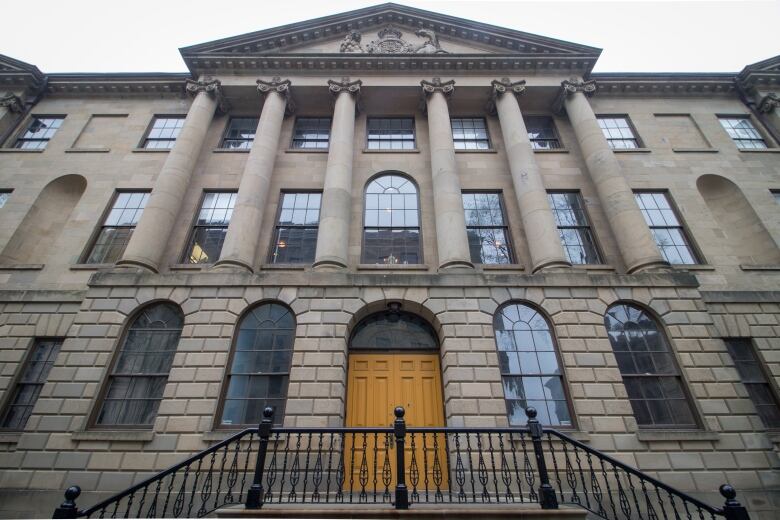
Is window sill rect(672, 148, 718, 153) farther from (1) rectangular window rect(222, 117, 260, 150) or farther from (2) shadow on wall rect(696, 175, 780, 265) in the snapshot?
(1) rectangular window rect(222, 117, 260, 150)

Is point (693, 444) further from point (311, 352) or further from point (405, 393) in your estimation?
point (311, 352)

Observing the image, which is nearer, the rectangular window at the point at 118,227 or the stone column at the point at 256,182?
the stone column at the point at 256,182

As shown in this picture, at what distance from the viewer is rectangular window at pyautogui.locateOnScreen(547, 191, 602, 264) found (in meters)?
12.2

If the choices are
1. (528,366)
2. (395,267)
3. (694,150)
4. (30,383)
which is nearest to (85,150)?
(30,383)

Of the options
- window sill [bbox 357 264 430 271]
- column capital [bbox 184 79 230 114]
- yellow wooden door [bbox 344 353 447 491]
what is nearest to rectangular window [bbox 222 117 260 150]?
column capital [bbox 184 79 230 114]

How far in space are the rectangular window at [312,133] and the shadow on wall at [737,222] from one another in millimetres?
14575

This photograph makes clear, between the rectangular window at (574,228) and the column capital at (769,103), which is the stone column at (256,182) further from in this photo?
the column capital at (769,103)

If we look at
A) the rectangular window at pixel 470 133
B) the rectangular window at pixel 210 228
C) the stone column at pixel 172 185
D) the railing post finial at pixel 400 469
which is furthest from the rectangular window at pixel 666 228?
the stone column at pixel 172 185

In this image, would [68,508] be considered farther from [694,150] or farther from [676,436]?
[694,150]

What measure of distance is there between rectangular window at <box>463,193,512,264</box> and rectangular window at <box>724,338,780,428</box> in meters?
6.74

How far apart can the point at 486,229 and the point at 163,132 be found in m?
13.7

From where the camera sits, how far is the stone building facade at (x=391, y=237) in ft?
28.8

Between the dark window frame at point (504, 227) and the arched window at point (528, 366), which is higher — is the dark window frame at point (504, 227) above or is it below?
above

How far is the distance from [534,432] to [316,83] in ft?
48.4
